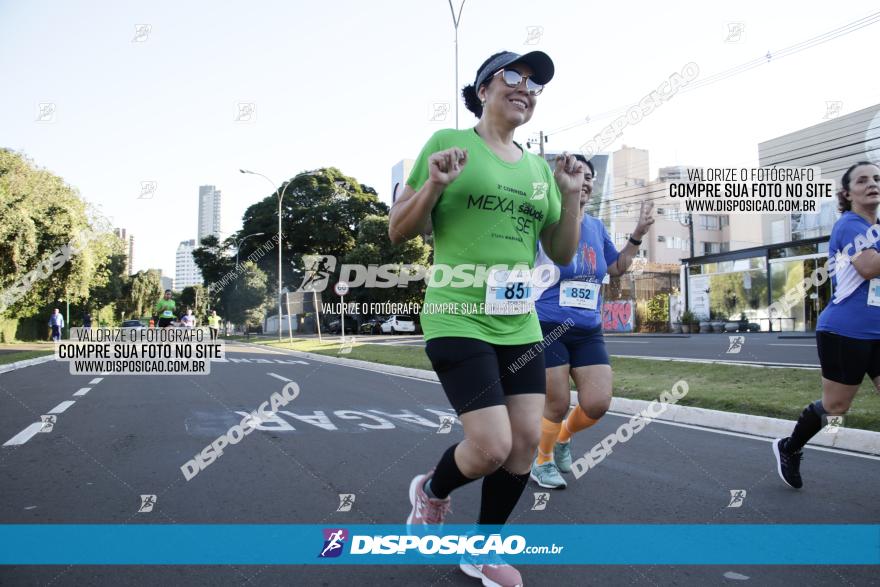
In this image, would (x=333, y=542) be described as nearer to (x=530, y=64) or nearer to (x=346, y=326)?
(x=530, y=64)

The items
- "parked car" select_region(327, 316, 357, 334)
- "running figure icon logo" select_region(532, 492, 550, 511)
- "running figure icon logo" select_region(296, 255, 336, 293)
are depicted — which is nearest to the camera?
"running figure icon logo" select_region(532, 492, 550, 511)

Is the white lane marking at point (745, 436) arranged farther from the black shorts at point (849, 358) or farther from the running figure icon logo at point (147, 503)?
the running figure icon logo at point (147, 503)

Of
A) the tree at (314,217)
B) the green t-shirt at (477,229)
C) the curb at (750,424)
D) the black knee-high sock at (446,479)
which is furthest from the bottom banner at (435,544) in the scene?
the tree at (314,217)

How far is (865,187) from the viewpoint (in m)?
3.77

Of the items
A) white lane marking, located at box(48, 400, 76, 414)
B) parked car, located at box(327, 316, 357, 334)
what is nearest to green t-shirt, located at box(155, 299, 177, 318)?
white lane marking, located at box(48, 400, 76, 414)

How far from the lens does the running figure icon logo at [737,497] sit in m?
3.88

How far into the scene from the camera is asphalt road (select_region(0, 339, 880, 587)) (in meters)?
2.81

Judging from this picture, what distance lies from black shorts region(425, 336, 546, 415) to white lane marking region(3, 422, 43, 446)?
496 cm

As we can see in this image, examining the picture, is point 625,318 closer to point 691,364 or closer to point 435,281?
point 691,364

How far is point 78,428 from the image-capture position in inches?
263

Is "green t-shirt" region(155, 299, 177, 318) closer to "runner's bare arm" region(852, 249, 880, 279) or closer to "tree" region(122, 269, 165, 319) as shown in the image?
"runner's bare arm" region(852, 249, 880, 279)

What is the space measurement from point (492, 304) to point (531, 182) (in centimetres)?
54

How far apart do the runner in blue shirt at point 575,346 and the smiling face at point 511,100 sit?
57.6 inches

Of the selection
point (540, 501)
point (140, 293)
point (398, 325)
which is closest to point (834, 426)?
point (540, 501)
